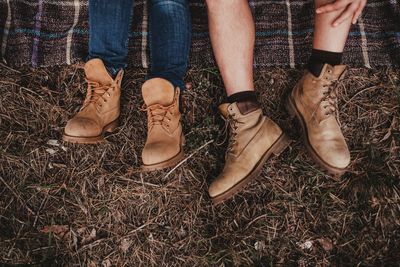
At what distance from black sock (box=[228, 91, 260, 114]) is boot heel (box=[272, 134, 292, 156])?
21cm

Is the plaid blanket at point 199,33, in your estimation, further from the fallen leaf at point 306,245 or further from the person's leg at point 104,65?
the fallen leaf at point 306,245

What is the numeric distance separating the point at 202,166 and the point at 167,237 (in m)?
0.42

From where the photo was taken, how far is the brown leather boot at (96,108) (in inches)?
87.0

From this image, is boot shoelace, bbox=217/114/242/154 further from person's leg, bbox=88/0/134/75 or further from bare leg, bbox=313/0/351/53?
person's leg, bbox=88/0/134/75

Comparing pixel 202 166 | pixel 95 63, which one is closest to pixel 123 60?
pixel 95 63

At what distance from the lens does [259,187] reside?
7.86 ft

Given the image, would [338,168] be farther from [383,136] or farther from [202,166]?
[202,166]

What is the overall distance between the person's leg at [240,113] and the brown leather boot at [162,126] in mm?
265

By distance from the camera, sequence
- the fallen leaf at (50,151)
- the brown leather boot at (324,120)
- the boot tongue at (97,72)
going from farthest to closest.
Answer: the fallen leaf at (50,151) → the boot tongue at (97,72) → the brown leather boot at (324,120)

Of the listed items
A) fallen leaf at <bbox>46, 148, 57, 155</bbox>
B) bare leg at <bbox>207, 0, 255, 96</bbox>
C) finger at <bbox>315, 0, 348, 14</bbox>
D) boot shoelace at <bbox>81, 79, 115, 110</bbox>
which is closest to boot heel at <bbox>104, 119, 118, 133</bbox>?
boot shoelace at <bbox>81, 79, 115, 110</bbox>

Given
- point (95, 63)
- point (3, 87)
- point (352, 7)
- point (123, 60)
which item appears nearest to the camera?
point (352, 7)

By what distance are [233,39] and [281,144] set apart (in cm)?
58

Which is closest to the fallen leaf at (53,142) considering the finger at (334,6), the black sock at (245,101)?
the black sock at (245,101)

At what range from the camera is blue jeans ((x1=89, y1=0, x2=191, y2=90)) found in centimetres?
231
